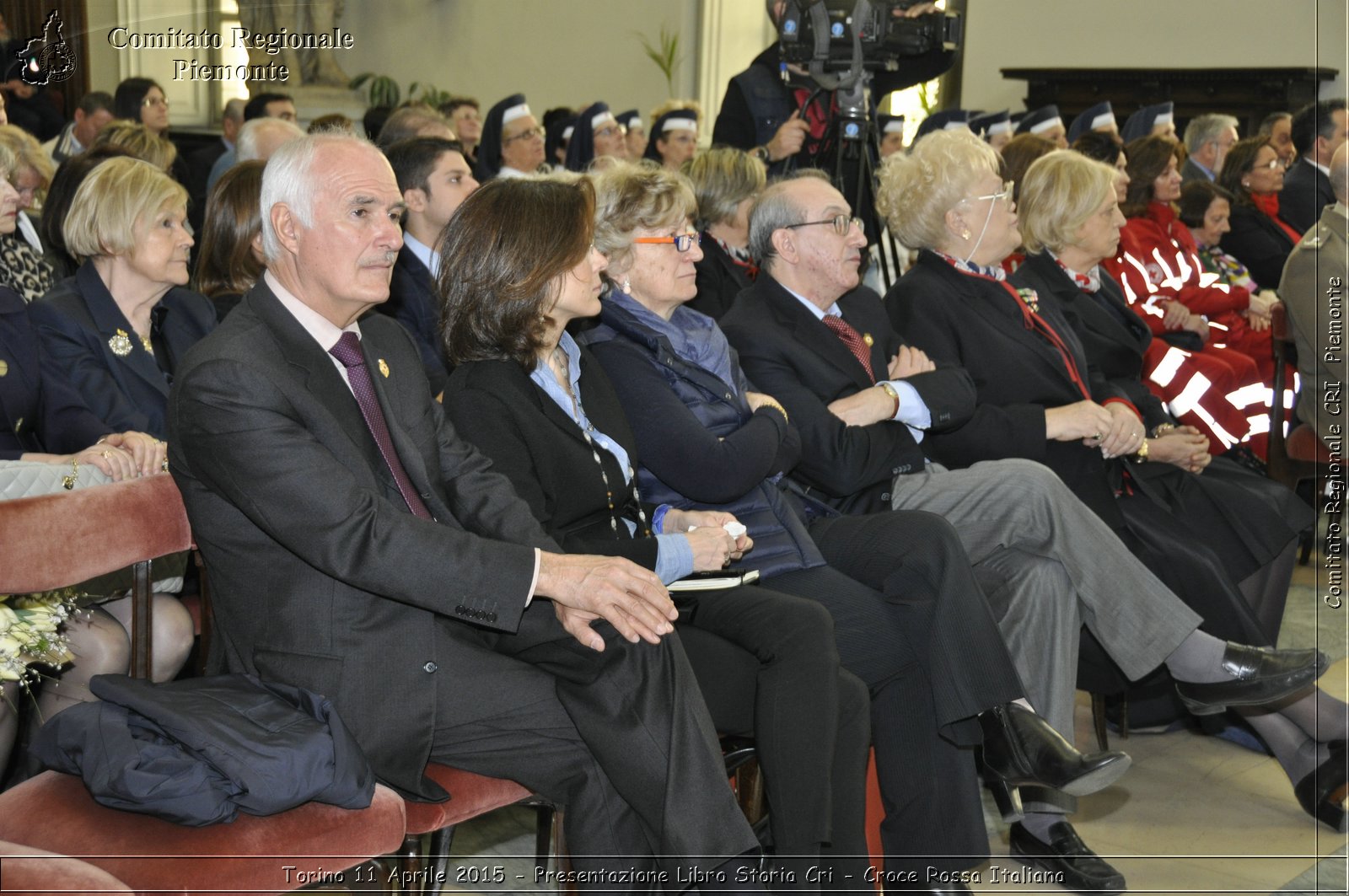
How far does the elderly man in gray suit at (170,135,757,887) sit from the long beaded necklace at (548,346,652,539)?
24 centimetres

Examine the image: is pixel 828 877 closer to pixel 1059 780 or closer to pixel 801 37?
pixel 1059 780

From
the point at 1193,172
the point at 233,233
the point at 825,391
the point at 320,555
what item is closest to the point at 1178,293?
the point at 1193,172

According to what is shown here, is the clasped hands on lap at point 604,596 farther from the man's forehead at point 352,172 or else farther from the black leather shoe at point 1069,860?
the black leather shoe at point 1069,860

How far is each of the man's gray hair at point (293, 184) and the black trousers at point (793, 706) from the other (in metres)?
0.92

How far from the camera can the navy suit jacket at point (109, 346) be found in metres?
2.76

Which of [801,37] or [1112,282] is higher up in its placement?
[801,37]

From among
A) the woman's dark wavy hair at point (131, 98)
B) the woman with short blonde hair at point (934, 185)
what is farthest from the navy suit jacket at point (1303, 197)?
the woman's dark wavy hair at point (131, 98)

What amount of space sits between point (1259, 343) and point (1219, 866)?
321 cm

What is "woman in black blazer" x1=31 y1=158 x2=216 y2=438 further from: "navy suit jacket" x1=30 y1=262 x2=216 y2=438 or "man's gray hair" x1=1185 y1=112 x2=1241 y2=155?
"man's gray hair" x1=1185 y1=112 x2=1241 y2=155

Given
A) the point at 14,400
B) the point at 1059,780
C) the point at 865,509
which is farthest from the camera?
the point at 865,509

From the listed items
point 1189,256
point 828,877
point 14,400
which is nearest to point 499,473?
point 828,877

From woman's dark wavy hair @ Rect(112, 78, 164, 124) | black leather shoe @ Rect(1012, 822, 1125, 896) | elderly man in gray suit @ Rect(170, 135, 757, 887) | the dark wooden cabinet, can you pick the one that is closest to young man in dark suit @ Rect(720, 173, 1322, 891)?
black leather shoe @ Rect(1012, 822, 1125, 896)

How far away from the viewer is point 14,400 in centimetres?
262

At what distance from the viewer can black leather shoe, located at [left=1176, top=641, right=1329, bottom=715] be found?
271 cm
